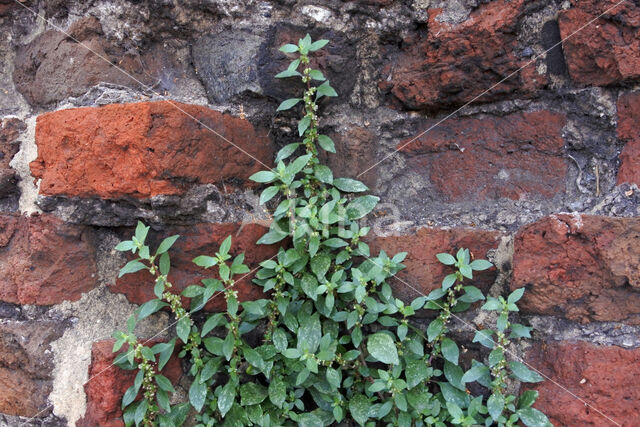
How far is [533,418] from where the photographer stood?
99 cm

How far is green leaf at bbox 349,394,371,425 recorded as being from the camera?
1.06 m

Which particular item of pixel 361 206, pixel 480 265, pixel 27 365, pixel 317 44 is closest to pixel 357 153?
pixel 361 206

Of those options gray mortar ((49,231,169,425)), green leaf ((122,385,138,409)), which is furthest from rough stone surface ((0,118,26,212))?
green leaf ((122,385,138,409))

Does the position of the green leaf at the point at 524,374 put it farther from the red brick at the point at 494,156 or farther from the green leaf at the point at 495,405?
the red brick at the point at 494,156

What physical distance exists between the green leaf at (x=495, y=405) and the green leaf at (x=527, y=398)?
0.16ft

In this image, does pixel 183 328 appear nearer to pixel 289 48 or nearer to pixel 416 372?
pixel 416 372

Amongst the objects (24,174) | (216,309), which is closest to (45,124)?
(24,174)

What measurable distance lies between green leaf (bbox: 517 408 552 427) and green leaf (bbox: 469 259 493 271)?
0.27 meters

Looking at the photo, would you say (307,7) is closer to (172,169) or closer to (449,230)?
(172,169)

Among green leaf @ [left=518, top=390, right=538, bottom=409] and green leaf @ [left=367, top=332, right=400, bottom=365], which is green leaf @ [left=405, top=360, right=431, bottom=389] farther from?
green leaf @ [left=518, top=390, right=538, bottom=409]

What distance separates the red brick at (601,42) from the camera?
0.97 m

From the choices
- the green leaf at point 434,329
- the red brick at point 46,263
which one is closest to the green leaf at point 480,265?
the green leaf at point 434,329

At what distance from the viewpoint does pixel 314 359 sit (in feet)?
3.37

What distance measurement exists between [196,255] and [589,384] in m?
0.79
